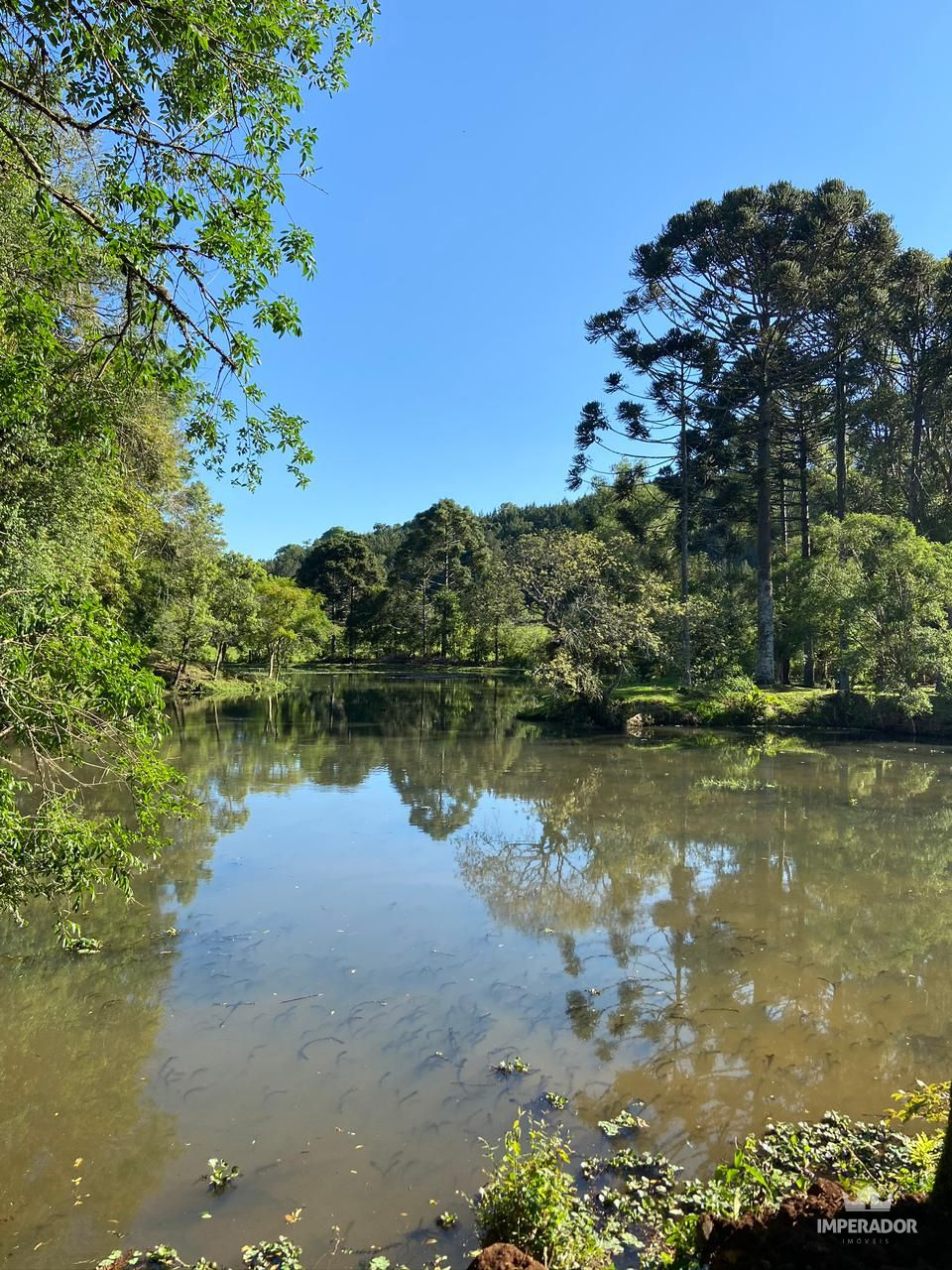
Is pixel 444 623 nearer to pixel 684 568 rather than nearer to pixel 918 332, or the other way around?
pixel 684 568

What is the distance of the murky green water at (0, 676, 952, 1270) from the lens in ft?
12.2

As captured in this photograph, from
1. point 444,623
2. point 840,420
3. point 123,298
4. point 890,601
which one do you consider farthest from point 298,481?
point 444,623

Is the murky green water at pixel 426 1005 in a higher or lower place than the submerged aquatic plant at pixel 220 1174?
lower

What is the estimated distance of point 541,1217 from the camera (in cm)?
284

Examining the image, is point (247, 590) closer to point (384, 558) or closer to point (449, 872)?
point (449, 872)

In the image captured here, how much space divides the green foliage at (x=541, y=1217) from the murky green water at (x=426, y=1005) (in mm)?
482

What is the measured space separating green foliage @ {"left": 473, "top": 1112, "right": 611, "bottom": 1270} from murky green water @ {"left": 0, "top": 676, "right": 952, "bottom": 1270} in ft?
1.58

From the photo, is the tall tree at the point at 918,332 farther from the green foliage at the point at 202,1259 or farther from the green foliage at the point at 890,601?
the green foliage at the point at 202,1259

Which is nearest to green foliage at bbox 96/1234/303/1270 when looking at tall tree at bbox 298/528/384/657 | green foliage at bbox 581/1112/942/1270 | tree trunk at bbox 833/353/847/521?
green foliage at bbox 581/1112/942/1270

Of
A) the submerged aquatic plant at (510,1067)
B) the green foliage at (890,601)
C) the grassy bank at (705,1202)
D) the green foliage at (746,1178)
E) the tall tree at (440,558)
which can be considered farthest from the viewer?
the tall tree at (440,558)

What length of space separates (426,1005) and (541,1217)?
9.61 feet

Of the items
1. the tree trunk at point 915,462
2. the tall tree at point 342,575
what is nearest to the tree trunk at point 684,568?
the tree trunk at point 915,462

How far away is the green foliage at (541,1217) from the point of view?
2756 millimetres


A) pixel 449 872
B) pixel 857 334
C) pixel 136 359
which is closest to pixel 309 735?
pixel 449 872
